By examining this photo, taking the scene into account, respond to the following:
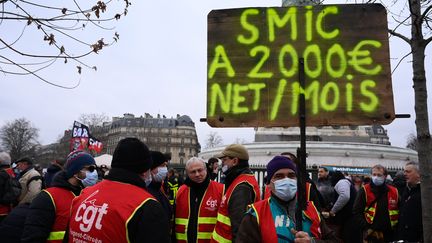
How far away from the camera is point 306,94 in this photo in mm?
2994

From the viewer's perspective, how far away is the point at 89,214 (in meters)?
2.70

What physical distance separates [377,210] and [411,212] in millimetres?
978

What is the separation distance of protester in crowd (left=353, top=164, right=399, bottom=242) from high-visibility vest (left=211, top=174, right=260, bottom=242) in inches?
129

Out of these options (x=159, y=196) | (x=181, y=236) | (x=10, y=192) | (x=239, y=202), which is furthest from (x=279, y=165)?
(x=10, y=192)

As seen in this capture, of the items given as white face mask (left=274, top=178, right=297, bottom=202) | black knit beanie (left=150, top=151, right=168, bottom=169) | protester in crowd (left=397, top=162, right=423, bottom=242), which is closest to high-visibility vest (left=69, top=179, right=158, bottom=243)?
white face mask (left=274, top=178, right=297, bottom=202)

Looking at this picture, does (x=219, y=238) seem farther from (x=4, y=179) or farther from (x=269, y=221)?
(x=4, y=179)

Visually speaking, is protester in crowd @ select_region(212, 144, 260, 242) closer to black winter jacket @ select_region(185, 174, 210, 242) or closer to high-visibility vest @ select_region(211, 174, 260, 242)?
high-visibility vest @ select_region(211, 174, 260, 242)

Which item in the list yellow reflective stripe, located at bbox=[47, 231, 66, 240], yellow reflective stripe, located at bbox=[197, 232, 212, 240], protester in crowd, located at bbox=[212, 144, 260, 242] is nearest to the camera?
yellow reflective stripe, located at bbox=[47, 231, 66, 240]

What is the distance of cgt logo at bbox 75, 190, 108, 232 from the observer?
2.63 metres

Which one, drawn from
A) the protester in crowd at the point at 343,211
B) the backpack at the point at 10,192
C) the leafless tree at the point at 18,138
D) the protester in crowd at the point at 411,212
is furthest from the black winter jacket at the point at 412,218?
the leafless tree at the point at 18,138

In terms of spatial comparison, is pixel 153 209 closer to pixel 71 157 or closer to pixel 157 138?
pixel 71 157

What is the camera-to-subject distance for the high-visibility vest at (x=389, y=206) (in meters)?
6.94

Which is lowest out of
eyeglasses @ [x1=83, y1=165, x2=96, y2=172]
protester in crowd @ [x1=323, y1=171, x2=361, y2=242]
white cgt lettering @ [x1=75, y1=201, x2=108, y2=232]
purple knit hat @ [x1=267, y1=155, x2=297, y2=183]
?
protester in crowd @ [x1=323, y1=171, x2=361, y2=242]

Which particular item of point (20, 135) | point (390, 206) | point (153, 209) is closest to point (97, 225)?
point (153, 209)
